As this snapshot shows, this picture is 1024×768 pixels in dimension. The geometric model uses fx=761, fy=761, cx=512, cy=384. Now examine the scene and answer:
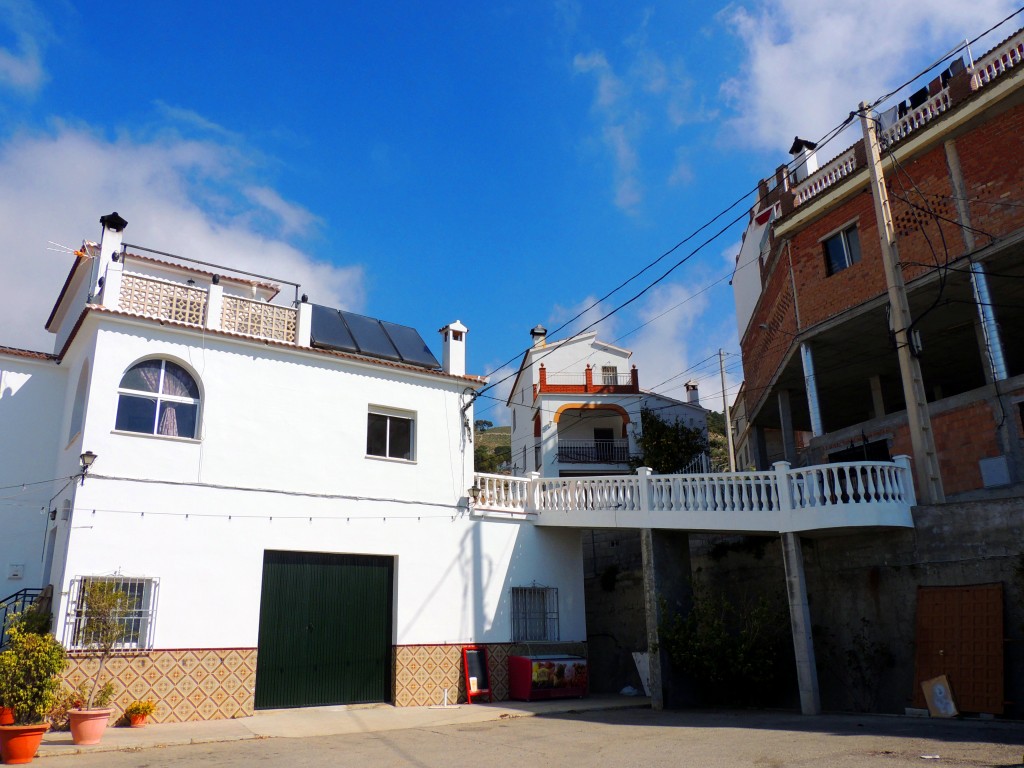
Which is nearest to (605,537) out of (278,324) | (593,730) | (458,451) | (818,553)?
(458,451)

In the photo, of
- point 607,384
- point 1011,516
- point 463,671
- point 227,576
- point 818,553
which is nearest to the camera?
point 1011,516

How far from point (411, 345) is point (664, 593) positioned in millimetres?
7901

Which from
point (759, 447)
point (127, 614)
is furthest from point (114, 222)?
point (759, 447)

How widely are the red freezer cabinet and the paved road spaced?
331cm

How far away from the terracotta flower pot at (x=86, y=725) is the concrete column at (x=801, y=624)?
414 inches

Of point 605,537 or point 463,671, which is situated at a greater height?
point 605,537

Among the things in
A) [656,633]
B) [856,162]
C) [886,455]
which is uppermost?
[856,162]

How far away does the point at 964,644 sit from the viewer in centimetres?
1123

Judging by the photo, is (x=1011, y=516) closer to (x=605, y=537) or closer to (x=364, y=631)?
(x=605, y=537)

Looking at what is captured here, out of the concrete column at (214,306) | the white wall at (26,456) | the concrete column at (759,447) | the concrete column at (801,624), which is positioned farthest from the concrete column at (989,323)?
the white wall at (26,456)

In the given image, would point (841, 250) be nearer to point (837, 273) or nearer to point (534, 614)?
point (837, 273)

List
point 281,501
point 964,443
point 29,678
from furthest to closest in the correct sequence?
point 964,443, point 281,501, point 29,678

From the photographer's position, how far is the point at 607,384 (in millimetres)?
37156

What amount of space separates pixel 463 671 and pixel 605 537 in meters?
5.80
